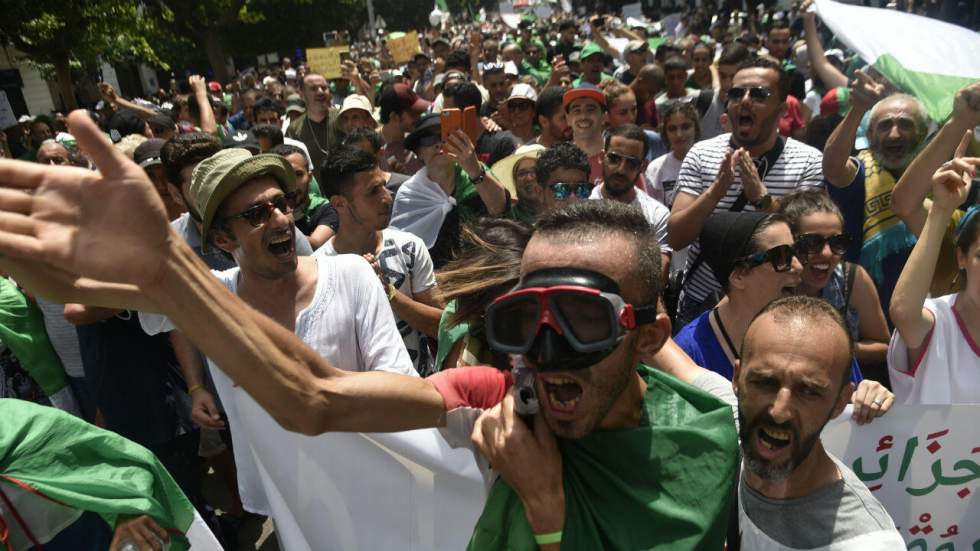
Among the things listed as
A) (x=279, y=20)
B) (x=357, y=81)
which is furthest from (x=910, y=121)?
(x=279, y=20)

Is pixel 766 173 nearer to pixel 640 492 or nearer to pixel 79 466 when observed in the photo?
pixel 640 492

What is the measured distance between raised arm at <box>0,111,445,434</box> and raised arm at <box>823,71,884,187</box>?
3.20 meters

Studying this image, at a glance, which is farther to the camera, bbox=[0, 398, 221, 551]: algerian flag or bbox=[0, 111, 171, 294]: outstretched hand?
bbox=[0, 398, 221, 551]: algerian flag

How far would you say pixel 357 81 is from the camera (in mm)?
8844

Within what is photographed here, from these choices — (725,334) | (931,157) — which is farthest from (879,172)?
(725,334)

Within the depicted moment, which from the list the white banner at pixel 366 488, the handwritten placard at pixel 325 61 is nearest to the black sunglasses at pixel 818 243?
the white banner at pixel 366 488

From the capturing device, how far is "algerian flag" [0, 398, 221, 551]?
2.35 m

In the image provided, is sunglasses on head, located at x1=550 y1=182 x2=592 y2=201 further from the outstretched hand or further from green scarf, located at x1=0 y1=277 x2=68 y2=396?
the outstretched hand

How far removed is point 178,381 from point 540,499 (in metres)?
2.75

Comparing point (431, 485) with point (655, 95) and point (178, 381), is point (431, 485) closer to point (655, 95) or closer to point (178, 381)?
point (178, 381)

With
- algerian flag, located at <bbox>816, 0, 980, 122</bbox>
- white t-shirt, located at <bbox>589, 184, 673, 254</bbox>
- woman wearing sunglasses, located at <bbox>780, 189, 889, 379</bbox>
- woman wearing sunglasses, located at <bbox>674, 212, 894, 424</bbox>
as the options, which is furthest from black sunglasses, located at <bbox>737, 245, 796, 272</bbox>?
algerian flag, located at <bbox>816, 0, 980, 122</bbox>

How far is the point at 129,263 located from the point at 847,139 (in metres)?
3.47

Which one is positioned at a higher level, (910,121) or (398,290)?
(910,121)

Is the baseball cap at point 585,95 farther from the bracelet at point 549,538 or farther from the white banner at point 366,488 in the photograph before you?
the bracelet at point 549,538
